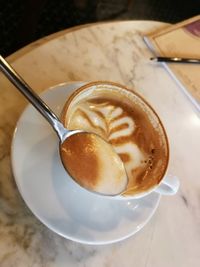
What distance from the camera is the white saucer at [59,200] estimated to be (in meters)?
0.51

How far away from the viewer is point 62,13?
1.29m

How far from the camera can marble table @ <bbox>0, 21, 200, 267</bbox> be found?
1.68 ft

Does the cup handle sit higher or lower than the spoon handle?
lower

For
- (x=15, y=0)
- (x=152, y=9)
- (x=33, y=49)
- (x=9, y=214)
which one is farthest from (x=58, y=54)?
(x=152, y=9)

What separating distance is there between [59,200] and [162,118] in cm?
23

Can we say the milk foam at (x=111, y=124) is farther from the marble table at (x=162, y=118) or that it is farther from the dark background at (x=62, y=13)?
the dark background at (x=62, y=13)

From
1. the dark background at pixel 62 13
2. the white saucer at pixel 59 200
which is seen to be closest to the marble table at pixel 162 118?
the white saucer at pixel 59 200

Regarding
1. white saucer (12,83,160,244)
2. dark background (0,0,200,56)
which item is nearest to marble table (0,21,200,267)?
white saucer (12,83,160,244)

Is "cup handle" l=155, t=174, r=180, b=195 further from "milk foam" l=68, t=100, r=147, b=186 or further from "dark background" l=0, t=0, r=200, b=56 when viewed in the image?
"dark background" l=0, t=0, r=200, b=56

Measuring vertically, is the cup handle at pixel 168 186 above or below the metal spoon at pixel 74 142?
below

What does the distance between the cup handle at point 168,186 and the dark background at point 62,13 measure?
67cm

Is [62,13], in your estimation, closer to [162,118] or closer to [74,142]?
[162,118]

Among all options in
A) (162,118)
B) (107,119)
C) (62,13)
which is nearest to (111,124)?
(107,119)

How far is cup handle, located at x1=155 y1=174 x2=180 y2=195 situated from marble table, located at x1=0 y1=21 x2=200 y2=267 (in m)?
0.06
